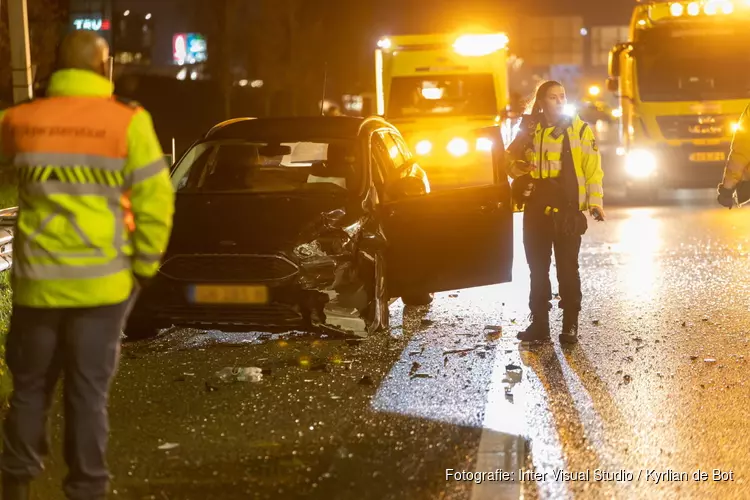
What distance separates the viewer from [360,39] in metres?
44.4

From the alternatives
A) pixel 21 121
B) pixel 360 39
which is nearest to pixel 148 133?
pixel 21 121

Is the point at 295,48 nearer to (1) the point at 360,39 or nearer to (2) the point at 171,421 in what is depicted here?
(1) the point at 360,39

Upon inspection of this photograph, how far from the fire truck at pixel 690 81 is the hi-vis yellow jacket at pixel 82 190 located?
1766 cm

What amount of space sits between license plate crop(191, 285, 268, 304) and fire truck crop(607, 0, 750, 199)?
47.4 feet

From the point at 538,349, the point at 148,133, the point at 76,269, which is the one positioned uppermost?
the point at 148,133

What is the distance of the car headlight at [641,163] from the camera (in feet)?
69.3

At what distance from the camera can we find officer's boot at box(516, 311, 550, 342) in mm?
8555

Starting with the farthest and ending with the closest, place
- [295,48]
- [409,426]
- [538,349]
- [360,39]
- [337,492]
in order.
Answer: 1. [360,39]
2. [295,48]
3. [538,349]
4. [409,426]
5. [337,492]

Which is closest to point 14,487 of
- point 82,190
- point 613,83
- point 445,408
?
point 82,190

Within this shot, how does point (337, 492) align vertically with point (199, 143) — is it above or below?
below

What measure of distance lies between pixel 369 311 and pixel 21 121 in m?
4.30

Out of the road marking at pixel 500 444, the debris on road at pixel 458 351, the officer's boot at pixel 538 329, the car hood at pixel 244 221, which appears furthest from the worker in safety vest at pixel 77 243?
the officer's boot at pixel 538 329

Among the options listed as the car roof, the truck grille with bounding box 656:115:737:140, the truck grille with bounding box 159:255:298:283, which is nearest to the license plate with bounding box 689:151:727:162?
the truck grille with bounding box 656:115:737:140

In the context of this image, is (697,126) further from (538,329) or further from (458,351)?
(458,351)
